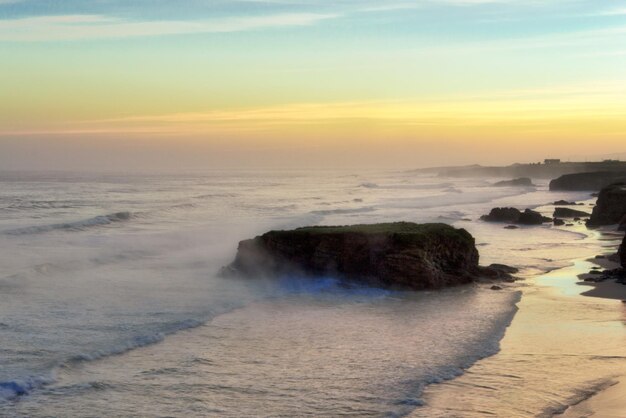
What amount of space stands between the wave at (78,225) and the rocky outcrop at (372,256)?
58.2 feet

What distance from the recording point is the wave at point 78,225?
1544 inches

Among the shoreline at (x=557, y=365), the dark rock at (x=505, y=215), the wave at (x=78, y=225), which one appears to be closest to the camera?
the shoreline at (x=557, y=365)

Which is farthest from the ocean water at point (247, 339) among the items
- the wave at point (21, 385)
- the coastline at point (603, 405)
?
the coastline at point (603, 405)

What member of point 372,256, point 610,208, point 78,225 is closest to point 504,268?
point 372,256

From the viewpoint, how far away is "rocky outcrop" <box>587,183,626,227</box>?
46.4 meters

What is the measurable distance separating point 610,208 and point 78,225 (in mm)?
32460

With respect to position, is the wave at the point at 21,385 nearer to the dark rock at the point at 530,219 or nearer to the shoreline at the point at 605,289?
the shoreline at the point at 605,289

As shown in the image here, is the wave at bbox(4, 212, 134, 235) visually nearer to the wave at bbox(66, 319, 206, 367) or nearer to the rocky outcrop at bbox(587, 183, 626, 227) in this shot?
the wave at bbox(66, 319, 206, 367)

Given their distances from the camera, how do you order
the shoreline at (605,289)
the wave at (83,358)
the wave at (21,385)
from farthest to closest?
the shoreline at (605,289) → the wave at (83,358) → the wave at (21,385)

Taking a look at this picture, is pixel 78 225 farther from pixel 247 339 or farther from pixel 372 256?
pixel 247 339

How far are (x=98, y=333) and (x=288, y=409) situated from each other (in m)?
6.68

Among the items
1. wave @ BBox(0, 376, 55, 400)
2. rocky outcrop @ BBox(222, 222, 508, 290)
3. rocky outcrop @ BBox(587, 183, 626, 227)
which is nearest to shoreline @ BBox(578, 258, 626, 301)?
rocky outcrop @ BBox(222, 222, 508, 290)

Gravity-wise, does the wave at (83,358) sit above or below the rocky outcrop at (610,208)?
below

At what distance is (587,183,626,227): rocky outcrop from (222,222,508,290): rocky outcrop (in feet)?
78.5
